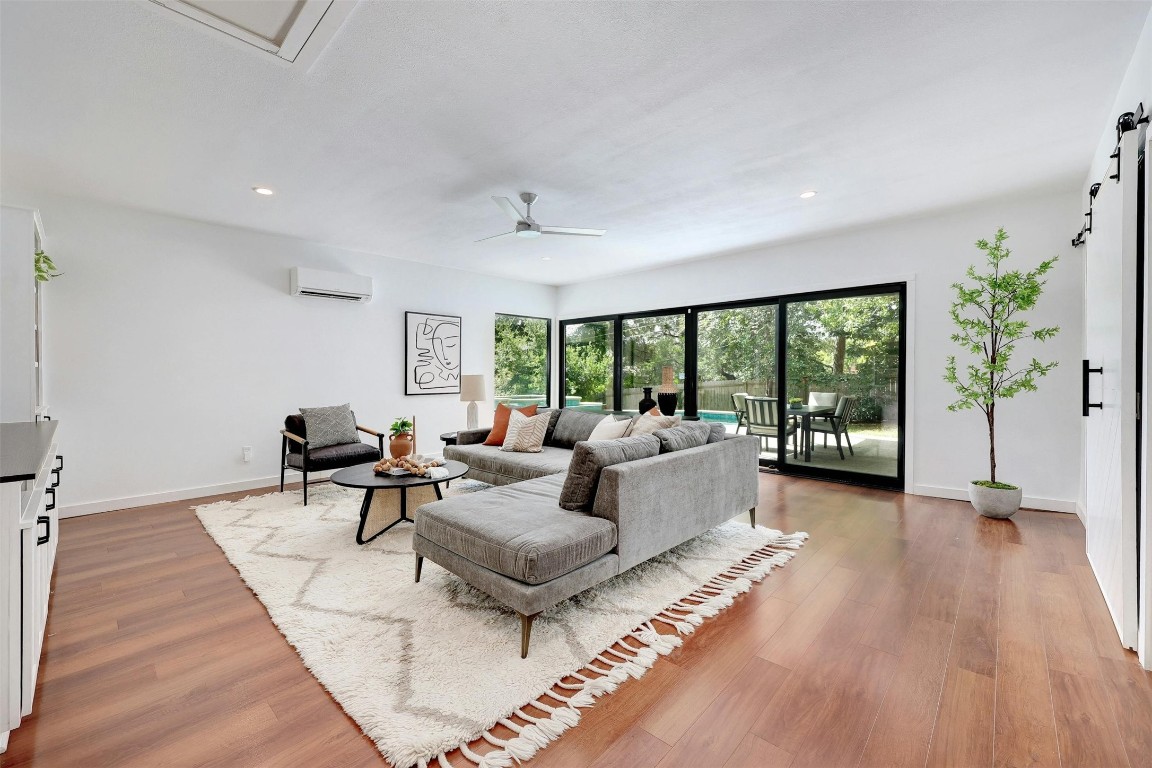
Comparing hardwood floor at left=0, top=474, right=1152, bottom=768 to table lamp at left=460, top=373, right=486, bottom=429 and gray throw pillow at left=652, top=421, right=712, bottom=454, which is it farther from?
table lamp at left=460, top=373, right=486, bottom=429

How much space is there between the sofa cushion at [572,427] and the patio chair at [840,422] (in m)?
2.46

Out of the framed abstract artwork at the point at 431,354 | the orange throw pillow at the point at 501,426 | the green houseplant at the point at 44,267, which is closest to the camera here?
the green houseplant at the point at 44,267

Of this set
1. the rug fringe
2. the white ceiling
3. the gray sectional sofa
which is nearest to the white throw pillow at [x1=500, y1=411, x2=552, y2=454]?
the gray sectional sofa

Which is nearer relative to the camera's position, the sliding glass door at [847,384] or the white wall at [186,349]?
the white wall at [186,349]

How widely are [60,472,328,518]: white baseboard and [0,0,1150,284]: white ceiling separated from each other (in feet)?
8.27

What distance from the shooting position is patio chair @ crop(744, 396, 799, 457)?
5.57 m

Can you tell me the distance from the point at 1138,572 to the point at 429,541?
3195 millimetres

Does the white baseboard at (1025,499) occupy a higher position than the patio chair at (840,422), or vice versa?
the patio chair at (840,422)

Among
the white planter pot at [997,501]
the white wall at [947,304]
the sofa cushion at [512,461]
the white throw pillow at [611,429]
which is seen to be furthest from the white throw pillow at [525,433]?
the white planter pot at [997,501]

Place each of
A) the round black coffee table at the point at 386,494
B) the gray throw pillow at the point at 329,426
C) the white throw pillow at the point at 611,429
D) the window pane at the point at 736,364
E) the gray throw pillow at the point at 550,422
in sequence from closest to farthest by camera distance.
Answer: the round black coffee table at the point at 386,494 < the white throw pillow at the point at 611,429 < the gray throw pillow at the point at 329,426 < the gray throw pillow at the point at 550,422 < the window pane at the point at 736,364

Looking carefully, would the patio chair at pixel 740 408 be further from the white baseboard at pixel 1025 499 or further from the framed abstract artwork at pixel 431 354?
the framed abstract artwork at pixel 431 354

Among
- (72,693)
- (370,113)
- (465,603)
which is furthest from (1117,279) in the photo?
(72,693)

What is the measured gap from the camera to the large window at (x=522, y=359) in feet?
24.1

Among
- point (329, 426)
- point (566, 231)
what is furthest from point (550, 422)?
point (329, 426)
